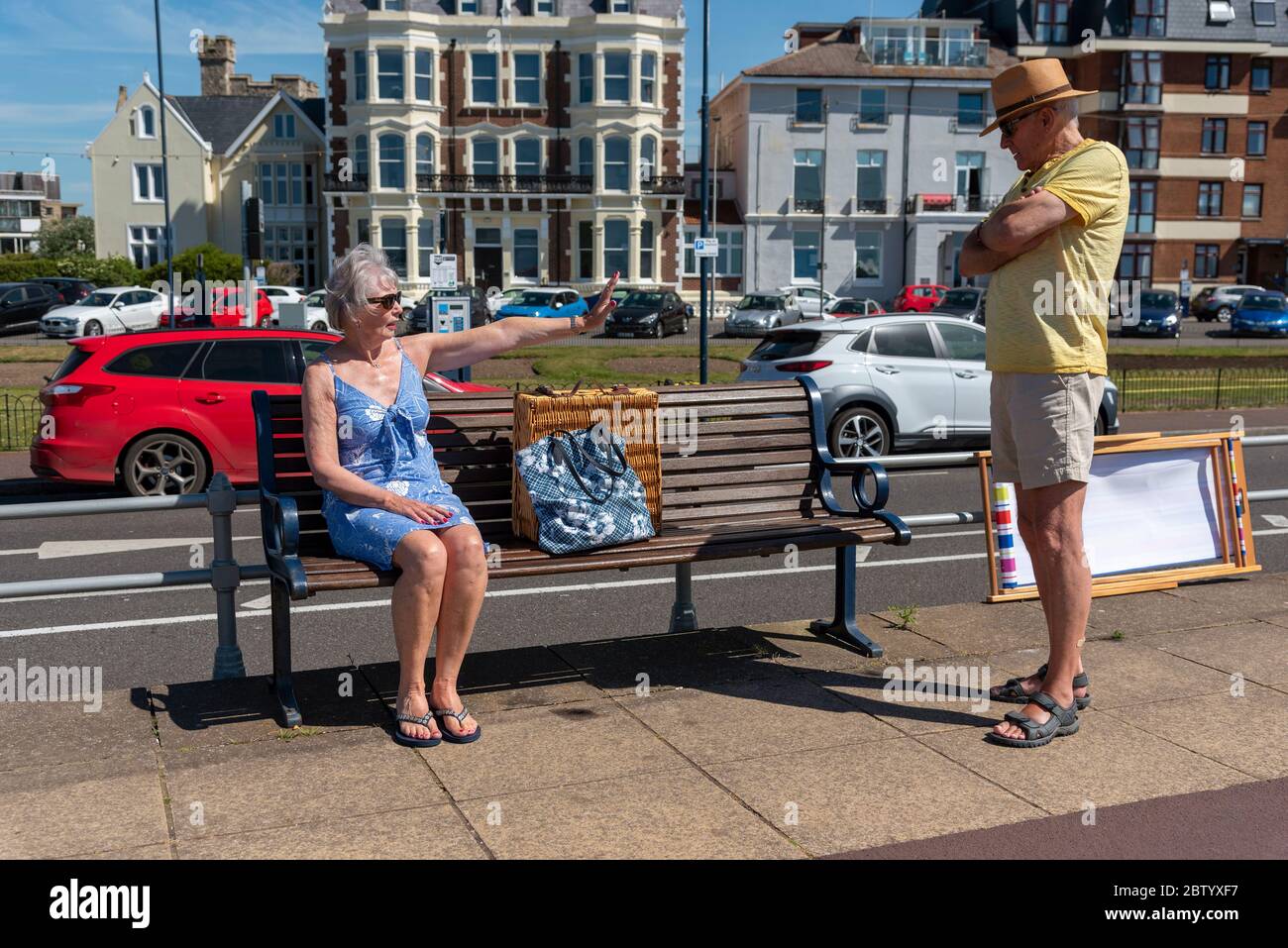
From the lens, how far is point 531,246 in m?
55.3

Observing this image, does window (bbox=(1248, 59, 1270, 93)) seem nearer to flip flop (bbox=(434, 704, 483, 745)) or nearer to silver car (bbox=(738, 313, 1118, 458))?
silver car (bbox=(738, 313, 1118, 458))

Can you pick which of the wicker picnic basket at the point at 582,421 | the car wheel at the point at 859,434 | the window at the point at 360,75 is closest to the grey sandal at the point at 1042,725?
the wicker picnic basket at the point at 582,421

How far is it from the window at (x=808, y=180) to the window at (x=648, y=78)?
25.3 ft

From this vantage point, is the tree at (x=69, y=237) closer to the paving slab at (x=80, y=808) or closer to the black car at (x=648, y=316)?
the black car at (x=648, y=316)

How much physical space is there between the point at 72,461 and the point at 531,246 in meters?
45.0

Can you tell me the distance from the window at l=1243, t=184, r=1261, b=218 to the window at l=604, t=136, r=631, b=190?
103 ft

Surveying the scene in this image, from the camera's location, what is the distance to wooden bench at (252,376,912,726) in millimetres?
4699

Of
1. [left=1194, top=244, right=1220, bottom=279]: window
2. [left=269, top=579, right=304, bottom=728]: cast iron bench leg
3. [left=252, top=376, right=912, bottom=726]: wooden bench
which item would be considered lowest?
[left=269, top=579, right=304, bottom=728]: cast iron bench leg

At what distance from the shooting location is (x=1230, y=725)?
15.3ft

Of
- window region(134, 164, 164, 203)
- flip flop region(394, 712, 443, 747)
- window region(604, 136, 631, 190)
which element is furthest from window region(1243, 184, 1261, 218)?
flip flop region(394, 712, 443, 747)

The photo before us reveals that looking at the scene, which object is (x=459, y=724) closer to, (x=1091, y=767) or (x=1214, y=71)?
(x=1091, y=767)


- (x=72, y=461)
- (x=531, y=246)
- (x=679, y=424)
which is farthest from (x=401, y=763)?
(x=531, y=246)

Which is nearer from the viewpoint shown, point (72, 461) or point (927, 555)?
point (927, 555)
